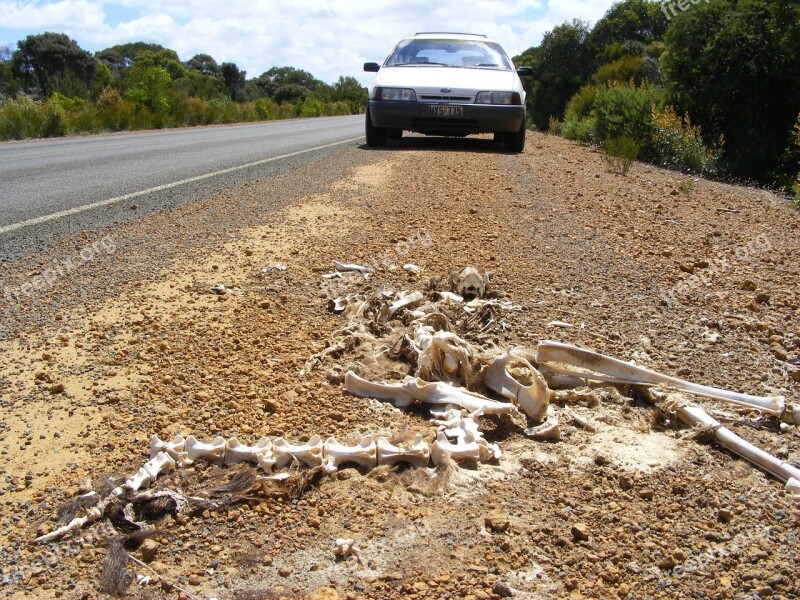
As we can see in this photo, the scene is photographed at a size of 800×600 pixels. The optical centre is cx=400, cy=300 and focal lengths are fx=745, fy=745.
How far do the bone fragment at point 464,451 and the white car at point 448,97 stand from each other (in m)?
7.71

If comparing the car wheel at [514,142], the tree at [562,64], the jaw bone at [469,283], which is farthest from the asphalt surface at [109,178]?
the tree at [562,64]

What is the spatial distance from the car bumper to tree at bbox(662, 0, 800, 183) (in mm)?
3202

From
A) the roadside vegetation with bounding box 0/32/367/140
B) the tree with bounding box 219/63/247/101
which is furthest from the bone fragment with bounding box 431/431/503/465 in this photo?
the tree with bounding box 219/63/247/101

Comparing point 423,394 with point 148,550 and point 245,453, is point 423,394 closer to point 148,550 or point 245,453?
point 245,453

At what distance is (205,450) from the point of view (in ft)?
7.69

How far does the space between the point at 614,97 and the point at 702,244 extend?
8806 millimetres

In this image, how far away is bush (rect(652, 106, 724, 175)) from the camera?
1038cm

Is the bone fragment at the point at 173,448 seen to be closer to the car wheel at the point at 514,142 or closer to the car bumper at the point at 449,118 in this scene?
the car bumper at the point at 449,118

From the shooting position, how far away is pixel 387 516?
206 cm

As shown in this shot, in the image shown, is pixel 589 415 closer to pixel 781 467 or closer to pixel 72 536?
pixel 781 467

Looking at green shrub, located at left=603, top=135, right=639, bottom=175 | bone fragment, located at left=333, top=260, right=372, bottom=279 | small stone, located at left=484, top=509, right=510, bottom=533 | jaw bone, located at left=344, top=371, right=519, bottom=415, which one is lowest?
small stone, located at left=484, top=509, right=510, bottom=533

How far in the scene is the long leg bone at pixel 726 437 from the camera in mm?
2223

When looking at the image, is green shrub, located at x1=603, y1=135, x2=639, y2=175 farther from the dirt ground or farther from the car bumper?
the dirt ground

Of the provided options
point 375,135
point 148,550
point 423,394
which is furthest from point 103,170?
point 148,550
